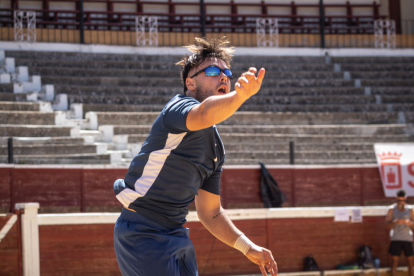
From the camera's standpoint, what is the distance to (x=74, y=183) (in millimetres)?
11164

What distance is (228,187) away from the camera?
1212 cm

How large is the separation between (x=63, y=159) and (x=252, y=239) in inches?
149

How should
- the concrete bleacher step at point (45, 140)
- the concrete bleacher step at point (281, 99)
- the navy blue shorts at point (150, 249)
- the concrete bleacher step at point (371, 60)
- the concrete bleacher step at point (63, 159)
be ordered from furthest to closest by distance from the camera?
the concrete bleacher step at point (371, 60) < the concrete bleacher step at point (281, 99) < the concrete bleacher step at point (45, 140) < the concrete bleacher step at point (63, 159) < the navy blue shorts at point (150, 249)

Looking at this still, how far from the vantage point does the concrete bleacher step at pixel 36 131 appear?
12.3 metres

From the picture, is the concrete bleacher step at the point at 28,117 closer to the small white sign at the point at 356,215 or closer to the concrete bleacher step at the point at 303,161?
the concrete bleacher step at the point at 303,161

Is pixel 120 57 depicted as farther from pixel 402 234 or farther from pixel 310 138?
pixel 402 234

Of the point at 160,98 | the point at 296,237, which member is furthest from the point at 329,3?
the point at 296,237

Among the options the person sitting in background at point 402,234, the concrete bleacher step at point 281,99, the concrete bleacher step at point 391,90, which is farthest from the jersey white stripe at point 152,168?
the concrete bleacher step at point 391,90

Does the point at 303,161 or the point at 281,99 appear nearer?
the point at 303,161

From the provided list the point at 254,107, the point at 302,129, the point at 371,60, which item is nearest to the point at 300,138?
the point at 302,129

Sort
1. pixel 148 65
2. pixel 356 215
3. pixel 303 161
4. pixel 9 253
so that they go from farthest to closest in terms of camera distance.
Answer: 1. pixel 148 65
2. pixel 303 161
3. pixel 356 215
4. pixel 9 253

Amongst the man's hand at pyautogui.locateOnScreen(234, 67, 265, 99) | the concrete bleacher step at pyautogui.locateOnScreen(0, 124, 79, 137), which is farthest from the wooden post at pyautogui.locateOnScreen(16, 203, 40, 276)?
the man's hand at pyautogui.locateOnScreen(234, 67, 265, 99)

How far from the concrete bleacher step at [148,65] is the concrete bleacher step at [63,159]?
458cm

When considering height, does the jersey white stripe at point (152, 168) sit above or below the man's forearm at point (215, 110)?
below
